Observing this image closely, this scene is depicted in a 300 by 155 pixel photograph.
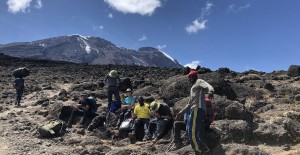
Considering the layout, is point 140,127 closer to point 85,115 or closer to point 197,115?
point 85,115

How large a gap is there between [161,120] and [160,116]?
0.60 feet

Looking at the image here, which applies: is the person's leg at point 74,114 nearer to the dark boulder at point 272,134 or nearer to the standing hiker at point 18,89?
the standing hiker at point 18,89

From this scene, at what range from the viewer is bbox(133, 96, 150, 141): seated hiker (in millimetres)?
16156

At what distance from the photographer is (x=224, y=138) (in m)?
14.0

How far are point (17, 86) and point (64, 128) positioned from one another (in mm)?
9464

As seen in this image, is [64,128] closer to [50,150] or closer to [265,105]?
[50,150]

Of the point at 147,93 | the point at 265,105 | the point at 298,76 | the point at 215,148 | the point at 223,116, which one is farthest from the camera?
the point at 298,76


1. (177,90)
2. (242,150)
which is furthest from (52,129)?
(242,150)

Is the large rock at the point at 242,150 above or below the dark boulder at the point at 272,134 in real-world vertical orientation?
below

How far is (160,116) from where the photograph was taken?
1588cm

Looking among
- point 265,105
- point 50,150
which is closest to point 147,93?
point 265,105

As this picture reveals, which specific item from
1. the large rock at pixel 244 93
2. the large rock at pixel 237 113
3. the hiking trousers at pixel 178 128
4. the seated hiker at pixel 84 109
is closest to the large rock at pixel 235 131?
the large rock at pixel 237 113

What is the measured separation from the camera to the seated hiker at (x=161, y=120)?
613 inches

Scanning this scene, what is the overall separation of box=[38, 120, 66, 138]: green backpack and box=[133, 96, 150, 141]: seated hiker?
3.29 m
